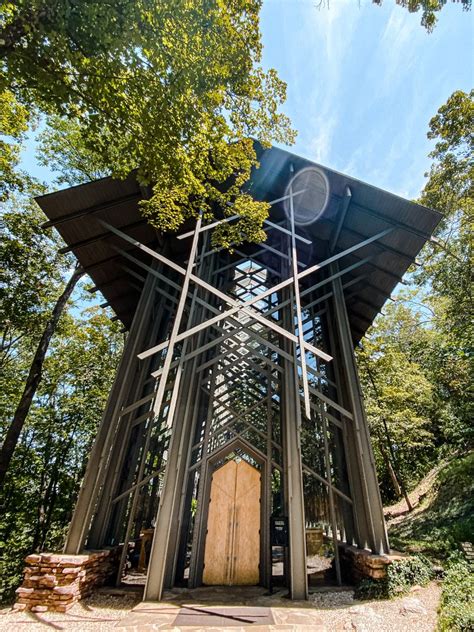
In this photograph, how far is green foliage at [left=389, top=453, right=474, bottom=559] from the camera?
7.02m

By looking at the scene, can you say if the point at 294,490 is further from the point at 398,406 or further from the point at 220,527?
the point at 398,406

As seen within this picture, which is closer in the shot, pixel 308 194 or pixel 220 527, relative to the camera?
pixel 220 527

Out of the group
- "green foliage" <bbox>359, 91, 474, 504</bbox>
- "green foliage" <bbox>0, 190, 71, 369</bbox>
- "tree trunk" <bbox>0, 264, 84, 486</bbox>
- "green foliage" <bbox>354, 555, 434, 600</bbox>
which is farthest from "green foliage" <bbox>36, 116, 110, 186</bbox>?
"green foliage" <bbox>354, 555, 434, 600</bbox>

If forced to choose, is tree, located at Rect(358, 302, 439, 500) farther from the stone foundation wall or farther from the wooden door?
the stone foundation wall

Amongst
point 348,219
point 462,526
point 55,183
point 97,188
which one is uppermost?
point 55,183

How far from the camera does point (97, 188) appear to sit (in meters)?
6.48

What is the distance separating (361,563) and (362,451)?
182 cm

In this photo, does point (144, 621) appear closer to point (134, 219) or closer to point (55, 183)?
point (134, 219)

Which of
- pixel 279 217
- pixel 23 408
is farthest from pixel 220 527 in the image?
pixel 279 217

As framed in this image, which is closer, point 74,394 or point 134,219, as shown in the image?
point 134,219

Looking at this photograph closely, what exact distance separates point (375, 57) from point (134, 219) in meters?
6.50

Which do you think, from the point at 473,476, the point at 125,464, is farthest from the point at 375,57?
the point at 473,476

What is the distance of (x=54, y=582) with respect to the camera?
4191 mm

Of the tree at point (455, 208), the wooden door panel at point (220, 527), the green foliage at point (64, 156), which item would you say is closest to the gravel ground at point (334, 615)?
the wooden door panel at point (220, 527)
